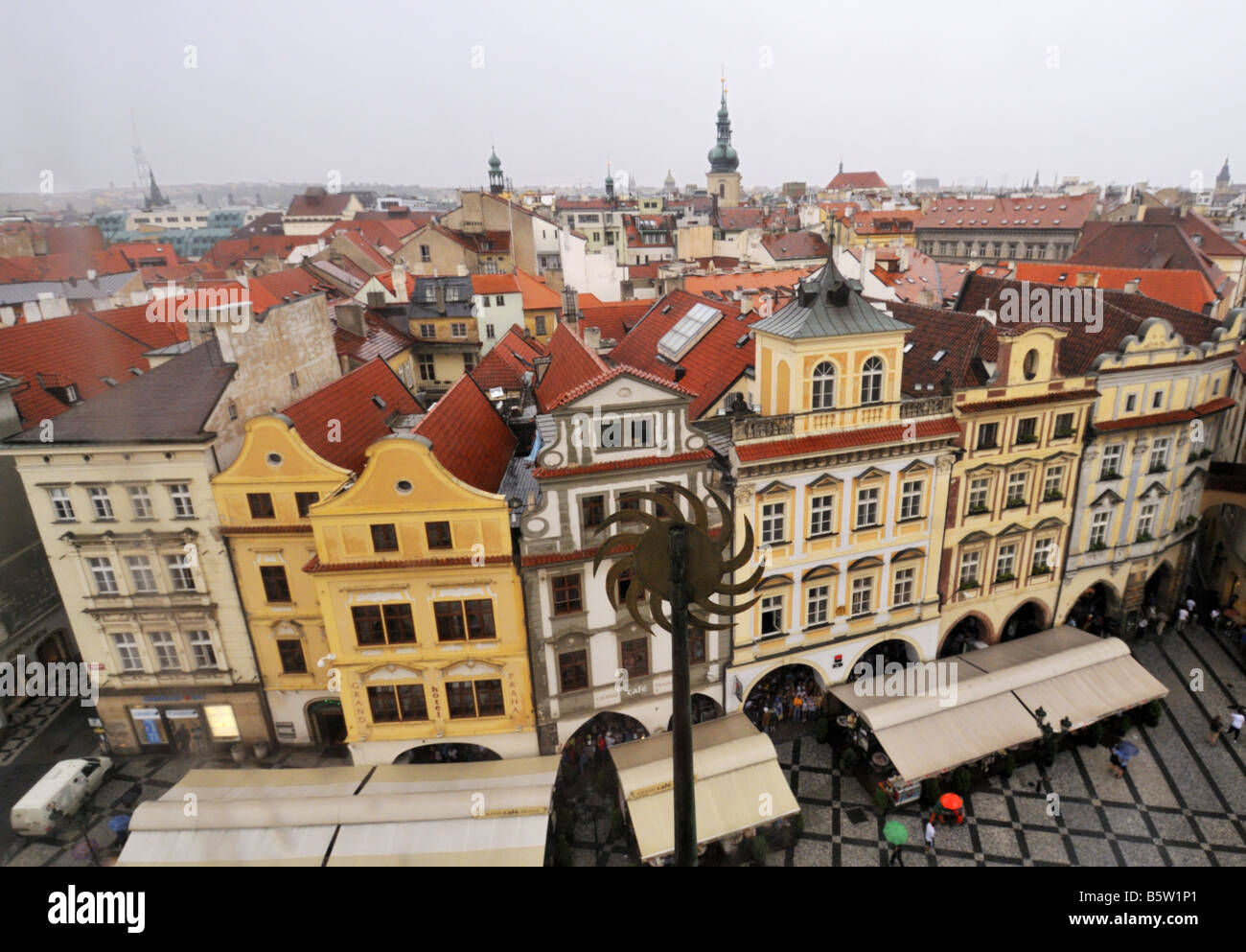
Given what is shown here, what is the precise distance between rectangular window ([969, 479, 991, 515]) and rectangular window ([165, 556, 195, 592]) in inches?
1006

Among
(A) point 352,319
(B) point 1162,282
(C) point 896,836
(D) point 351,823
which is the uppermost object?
(A) point 352,319

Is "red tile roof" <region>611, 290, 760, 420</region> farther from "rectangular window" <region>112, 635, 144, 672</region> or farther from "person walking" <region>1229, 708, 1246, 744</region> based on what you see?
"person walking" <region>1229, 708, 1246, 744</region>

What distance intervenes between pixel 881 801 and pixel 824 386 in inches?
498

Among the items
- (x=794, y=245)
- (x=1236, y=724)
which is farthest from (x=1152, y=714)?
(x=794, y=245)

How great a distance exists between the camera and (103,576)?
2297 cm

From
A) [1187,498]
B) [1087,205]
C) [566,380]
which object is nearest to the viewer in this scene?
[566,380]

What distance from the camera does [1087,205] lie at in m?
92.9

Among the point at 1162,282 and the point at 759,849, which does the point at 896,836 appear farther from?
the point at 1162,282

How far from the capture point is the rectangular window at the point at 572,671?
851 inches

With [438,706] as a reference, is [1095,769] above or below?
below

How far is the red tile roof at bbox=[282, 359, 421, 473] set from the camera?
23516 mm

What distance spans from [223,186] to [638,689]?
17.6 meters
